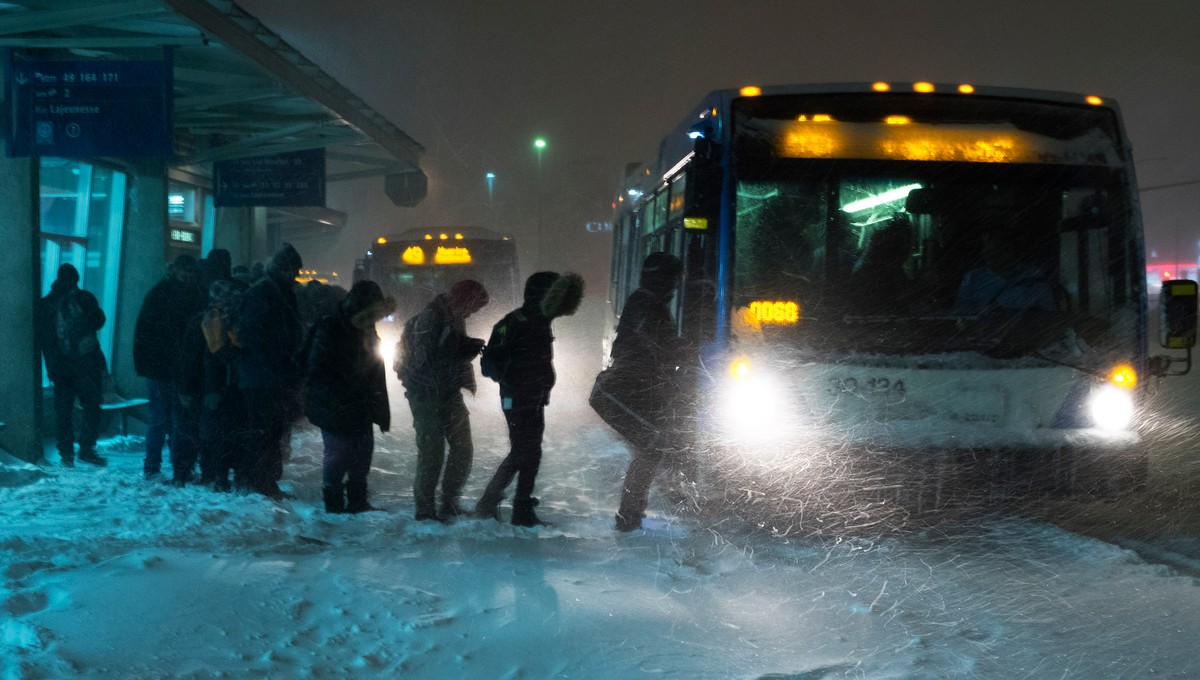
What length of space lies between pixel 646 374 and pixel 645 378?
0.03 meters

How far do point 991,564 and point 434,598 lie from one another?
3.43m

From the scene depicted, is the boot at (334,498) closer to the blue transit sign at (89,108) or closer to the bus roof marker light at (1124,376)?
the blue transit sign at (89,108)

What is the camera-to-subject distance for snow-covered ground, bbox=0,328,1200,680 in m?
4.44

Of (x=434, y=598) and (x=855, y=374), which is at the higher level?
(x=855, y=374)

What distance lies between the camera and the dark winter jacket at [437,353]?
7328 mm

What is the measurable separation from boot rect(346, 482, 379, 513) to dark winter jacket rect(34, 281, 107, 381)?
170 inches

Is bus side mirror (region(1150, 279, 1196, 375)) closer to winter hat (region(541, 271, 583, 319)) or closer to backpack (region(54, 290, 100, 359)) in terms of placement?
winter hat (region(541, 271, 583, 319))

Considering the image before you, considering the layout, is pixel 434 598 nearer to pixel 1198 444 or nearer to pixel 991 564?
pixel 991 564

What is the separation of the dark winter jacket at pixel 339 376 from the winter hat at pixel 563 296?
52.0 inches

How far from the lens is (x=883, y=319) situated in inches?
281

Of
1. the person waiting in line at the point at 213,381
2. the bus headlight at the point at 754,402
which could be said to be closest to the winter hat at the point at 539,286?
the bus headlight at the point at 754,402

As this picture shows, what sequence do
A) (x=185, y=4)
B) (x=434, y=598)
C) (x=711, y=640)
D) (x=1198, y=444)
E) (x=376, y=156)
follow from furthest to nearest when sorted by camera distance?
(x=376, y=156) < (x=1198, y=444) < (x=185, y=4) < (x=434, y=598) < (x=711, y=640)

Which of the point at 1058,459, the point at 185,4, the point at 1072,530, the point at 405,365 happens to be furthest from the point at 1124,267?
the point at 185,4

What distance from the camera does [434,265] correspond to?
20.8 metres
